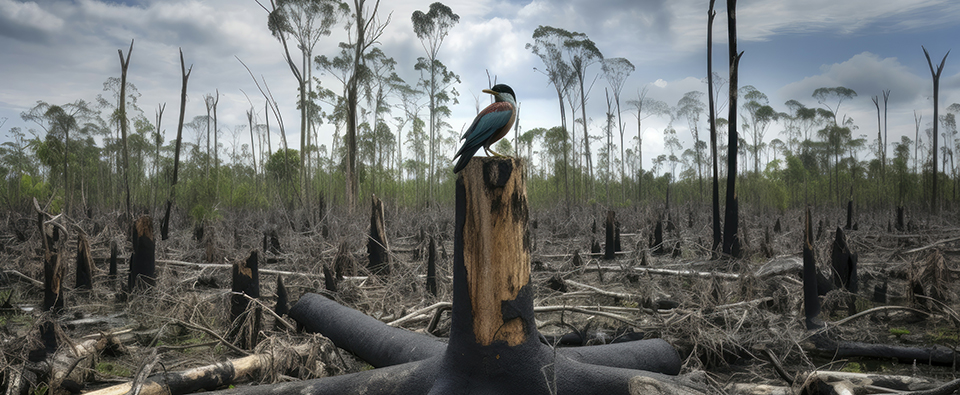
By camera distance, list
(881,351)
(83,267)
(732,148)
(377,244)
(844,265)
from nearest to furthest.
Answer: (881,351) < (844,265) < (83,267) < (377,244) < (732,148)

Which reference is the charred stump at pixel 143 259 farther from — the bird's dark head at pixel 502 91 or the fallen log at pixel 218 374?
the bird's dark head at pixel 502 91

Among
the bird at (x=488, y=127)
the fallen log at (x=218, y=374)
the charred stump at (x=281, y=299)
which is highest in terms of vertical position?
the bird at (x=488, y=127)

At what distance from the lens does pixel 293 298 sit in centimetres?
420

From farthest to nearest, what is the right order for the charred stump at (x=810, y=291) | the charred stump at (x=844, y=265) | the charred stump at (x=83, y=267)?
1. the charred stump at (x=83, y=267)
2. the charred stump at (x=844, y=265)
3. the charred stump at (x=810, y=291)

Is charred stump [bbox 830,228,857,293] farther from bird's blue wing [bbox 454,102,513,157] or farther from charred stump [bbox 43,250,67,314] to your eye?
Answer: charred stump [bbox 43,250,67,314]

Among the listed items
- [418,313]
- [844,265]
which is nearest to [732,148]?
[844,265]

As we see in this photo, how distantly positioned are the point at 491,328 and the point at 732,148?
5.40 metres

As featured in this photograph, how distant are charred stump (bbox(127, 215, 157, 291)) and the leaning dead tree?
328 centimetres

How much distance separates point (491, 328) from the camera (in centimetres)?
172

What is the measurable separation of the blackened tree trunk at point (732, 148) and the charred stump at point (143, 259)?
6616 millimetres

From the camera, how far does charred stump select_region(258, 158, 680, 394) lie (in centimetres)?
171

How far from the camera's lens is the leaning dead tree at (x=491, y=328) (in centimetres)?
171

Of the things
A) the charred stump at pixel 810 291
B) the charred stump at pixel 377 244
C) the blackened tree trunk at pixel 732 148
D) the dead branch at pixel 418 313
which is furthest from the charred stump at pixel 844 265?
the charred stump at pixel 377 244

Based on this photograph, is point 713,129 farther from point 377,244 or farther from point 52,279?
point 52,279
